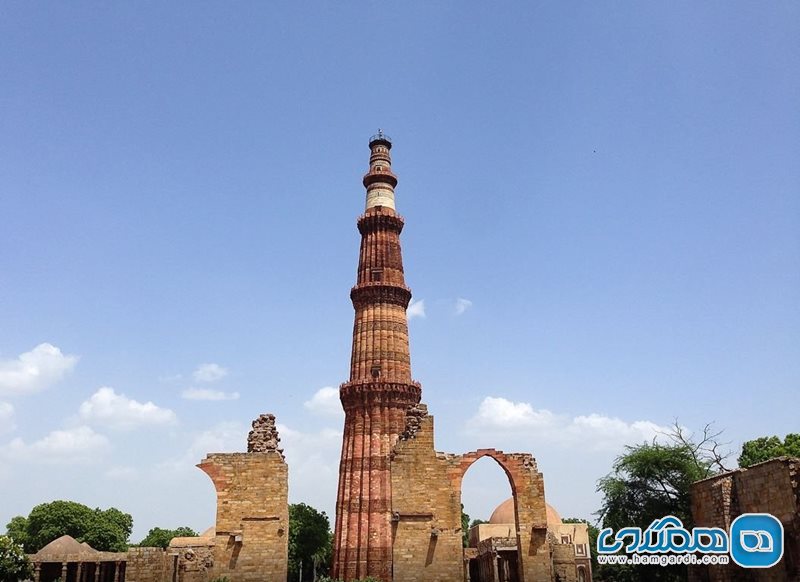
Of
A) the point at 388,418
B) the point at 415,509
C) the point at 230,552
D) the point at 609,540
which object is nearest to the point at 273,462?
the point at 230,552

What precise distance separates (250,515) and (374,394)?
11363 millimetres

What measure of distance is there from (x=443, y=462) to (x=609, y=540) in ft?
52.3

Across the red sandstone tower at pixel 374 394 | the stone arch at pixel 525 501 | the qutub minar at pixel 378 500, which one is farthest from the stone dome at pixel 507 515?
the stone arch at pixel 525 501

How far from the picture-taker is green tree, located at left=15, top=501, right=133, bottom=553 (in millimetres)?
48656

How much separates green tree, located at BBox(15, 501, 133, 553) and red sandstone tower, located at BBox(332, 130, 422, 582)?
2983cm

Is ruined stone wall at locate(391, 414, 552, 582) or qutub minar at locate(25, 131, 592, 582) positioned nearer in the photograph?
qutub minar at locate(25, 131, 592, 582)

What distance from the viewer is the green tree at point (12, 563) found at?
2532 cm

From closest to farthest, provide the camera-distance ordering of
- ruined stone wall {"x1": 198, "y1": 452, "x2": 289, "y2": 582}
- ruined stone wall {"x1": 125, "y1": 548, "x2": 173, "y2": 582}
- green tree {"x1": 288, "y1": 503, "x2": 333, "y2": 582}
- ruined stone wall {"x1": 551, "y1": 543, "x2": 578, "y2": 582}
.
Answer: ruined stone wall {"x1": 125, "y1": 548, "x2": 173, "y2": 582}
ruined stone wall {"x1": 198, "y1": 452, "x2": 289, "y2": 582}
ruined stone wall {"x1": 551, "y1": 543, "x2": 578, "y2": 582}
green tree {"x1": 288, "y1": 503, "x2": 333, "y2": 582}

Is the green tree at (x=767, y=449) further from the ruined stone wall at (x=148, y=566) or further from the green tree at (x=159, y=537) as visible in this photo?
the green tree at (x=159, y=537)

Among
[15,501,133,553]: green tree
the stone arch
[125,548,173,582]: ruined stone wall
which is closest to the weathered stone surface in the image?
[125,548,173,582]: ruined stone wall

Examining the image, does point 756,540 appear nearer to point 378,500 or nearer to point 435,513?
point 435,513

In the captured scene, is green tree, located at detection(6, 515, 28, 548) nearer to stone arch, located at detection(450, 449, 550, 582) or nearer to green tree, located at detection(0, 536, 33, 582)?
green tree, located at detection(0, 536, 33, 582)

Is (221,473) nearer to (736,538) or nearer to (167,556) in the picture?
(167,556)

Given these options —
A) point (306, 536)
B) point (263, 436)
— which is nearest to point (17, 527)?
point (306, 536)
